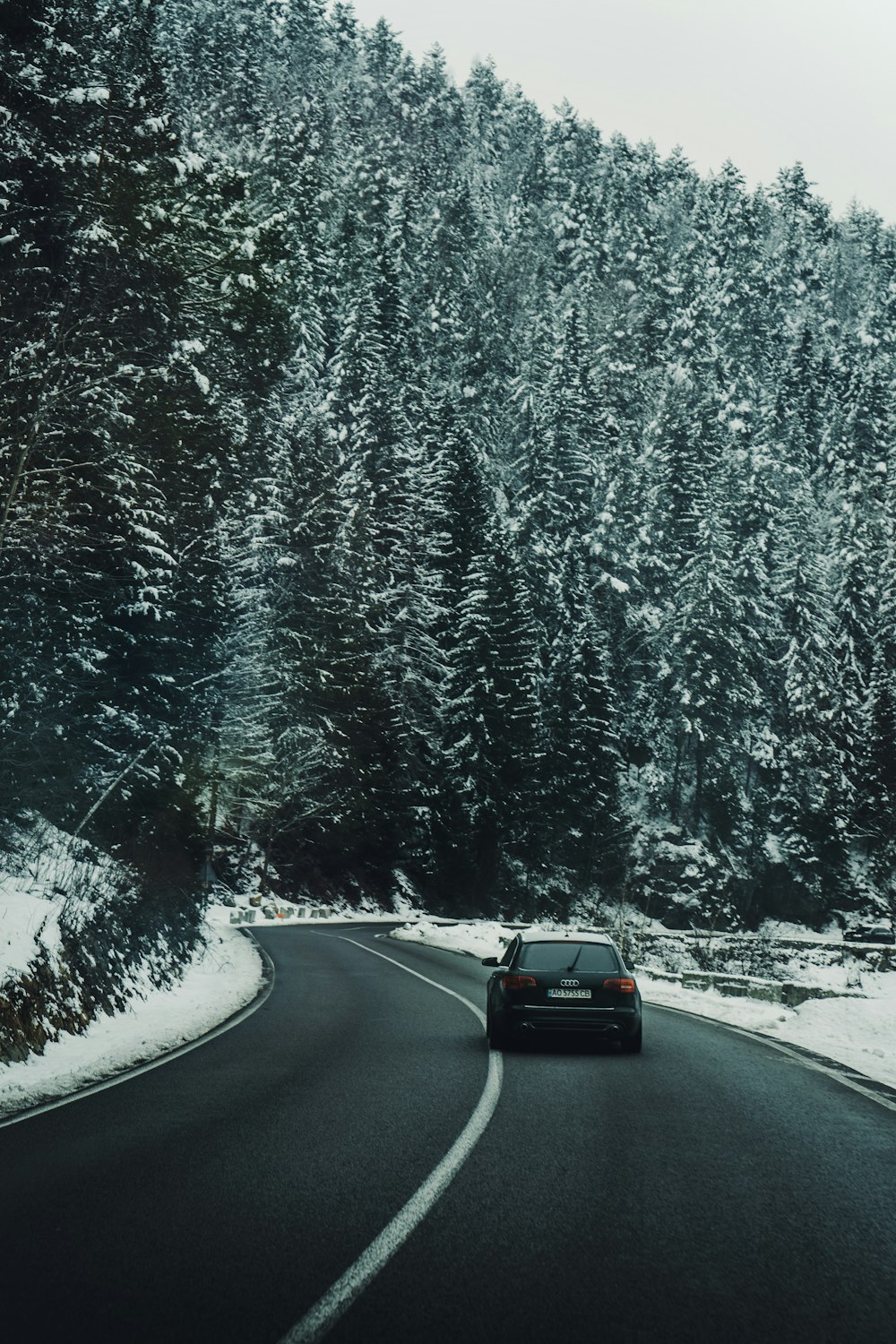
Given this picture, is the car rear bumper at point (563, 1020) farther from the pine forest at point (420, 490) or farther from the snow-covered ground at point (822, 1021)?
the pine forest at point (420, 490)

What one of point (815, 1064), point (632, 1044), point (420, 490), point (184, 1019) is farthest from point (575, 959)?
point (420, 490)

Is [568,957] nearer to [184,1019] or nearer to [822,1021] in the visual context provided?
[184,1019]

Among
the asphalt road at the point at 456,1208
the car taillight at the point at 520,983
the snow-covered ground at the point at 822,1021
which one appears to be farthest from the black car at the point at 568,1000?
the snow-covered ground at the point at 822,1021

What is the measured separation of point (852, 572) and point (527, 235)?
7407cm

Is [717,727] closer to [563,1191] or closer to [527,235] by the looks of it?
[563,1191]

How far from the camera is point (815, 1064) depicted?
1245 centimetres

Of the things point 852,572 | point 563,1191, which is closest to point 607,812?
point 852,572

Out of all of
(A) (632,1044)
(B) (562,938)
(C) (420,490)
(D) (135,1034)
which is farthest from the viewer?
(C) (420,490)

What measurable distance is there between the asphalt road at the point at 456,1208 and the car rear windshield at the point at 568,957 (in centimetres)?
176

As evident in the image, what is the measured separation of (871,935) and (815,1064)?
52.7m

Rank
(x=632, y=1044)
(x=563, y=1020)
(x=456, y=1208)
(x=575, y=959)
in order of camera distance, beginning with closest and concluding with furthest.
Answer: (x=456, y=1208) < (x=563, y=1020) < (x=632, y=1044) < (x=575, y=959)

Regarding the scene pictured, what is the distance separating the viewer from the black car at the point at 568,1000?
12.8 m

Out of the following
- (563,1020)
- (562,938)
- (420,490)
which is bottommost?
(563,1020)

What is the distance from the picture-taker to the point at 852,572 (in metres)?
79.0
